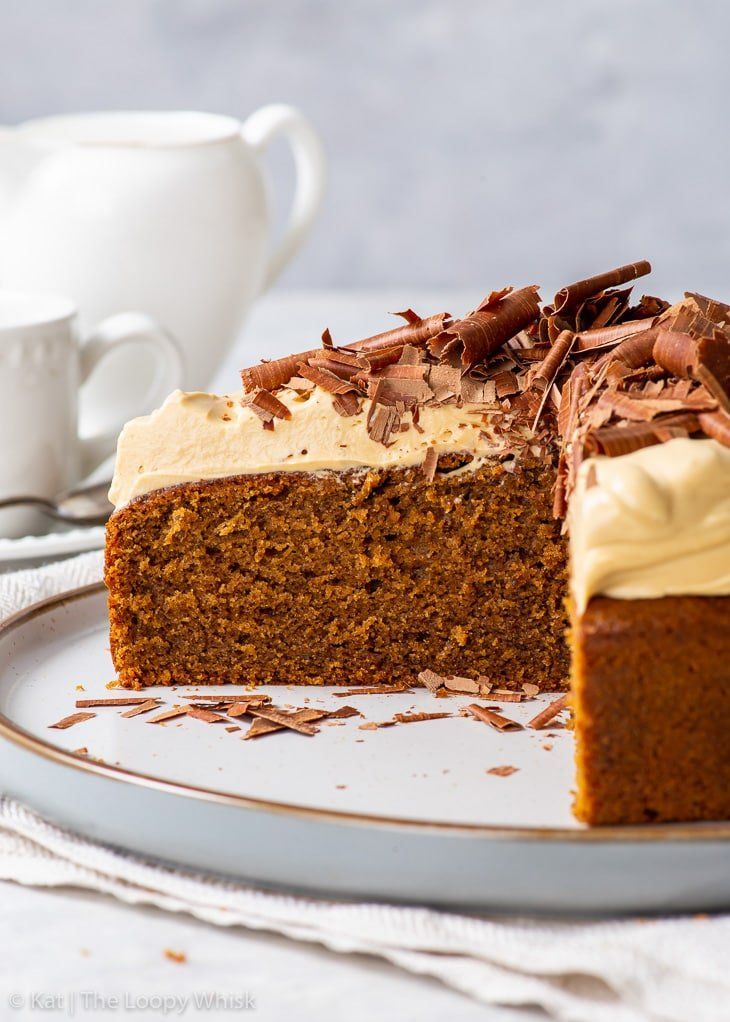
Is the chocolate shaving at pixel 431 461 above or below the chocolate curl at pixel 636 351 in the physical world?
below

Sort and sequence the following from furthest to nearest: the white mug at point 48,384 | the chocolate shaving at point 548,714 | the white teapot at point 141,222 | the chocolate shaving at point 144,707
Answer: the white teapot at point 141,222 < the white mug at point 48,384 < the chocolate shaving at point 144,707 < the chocolate shaving at point 548,714

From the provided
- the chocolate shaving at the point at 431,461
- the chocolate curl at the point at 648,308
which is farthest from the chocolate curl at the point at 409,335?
the chocolate curl at the point at 648,308

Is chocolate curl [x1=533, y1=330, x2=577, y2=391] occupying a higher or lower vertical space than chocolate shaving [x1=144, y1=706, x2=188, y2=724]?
higher

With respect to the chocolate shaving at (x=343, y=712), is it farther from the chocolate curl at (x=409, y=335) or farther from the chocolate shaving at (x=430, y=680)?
the chocolate curl at (x=409, y=335)

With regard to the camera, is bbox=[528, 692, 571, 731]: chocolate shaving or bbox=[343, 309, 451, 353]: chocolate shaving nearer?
bbox=[528, 692, 571, 731]: chocolate shaving

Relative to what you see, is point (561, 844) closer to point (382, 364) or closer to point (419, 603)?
point (419, 603)

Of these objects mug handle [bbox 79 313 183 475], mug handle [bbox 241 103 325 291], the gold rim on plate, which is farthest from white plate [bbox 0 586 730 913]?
mug handle [bbox 241 103 325 291]

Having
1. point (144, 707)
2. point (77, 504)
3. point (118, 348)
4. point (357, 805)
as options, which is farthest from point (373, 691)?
point (118, 348)

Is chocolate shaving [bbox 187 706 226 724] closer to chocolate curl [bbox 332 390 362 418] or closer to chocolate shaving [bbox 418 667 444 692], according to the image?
A: chocolate shaving [bbox 418 667 444 692]
